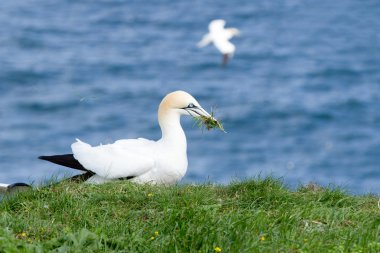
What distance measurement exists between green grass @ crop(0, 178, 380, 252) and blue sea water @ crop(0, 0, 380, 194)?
53.0 ft

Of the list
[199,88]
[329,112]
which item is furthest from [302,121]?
[199,88]

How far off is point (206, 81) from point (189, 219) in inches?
1016

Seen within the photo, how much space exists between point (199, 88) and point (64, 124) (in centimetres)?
409

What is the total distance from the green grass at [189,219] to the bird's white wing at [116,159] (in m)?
0.56

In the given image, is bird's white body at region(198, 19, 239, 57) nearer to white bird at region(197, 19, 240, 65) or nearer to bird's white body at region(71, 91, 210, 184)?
white bird at region(197, 19, 240, 65)

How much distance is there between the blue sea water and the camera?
2792 centimetres

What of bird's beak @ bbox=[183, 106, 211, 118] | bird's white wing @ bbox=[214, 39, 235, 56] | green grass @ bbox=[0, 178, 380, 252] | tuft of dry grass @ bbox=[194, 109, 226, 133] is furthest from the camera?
bird's beak @ bbox=[183, 106, 211, 118]

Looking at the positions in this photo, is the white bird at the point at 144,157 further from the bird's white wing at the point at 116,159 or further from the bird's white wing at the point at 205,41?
the bird's white wing at the point at 205,41

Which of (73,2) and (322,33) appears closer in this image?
(322,33)

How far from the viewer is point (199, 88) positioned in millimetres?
31625

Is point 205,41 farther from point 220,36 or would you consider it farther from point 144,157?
point 144,157

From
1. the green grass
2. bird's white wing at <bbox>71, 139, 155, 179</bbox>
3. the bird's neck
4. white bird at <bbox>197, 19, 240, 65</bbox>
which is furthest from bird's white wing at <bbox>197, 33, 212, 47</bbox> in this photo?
the green grass

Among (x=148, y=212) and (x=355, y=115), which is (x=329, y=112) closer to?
(x=355, y=115)

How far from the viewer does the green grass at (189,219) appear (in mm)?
6652
